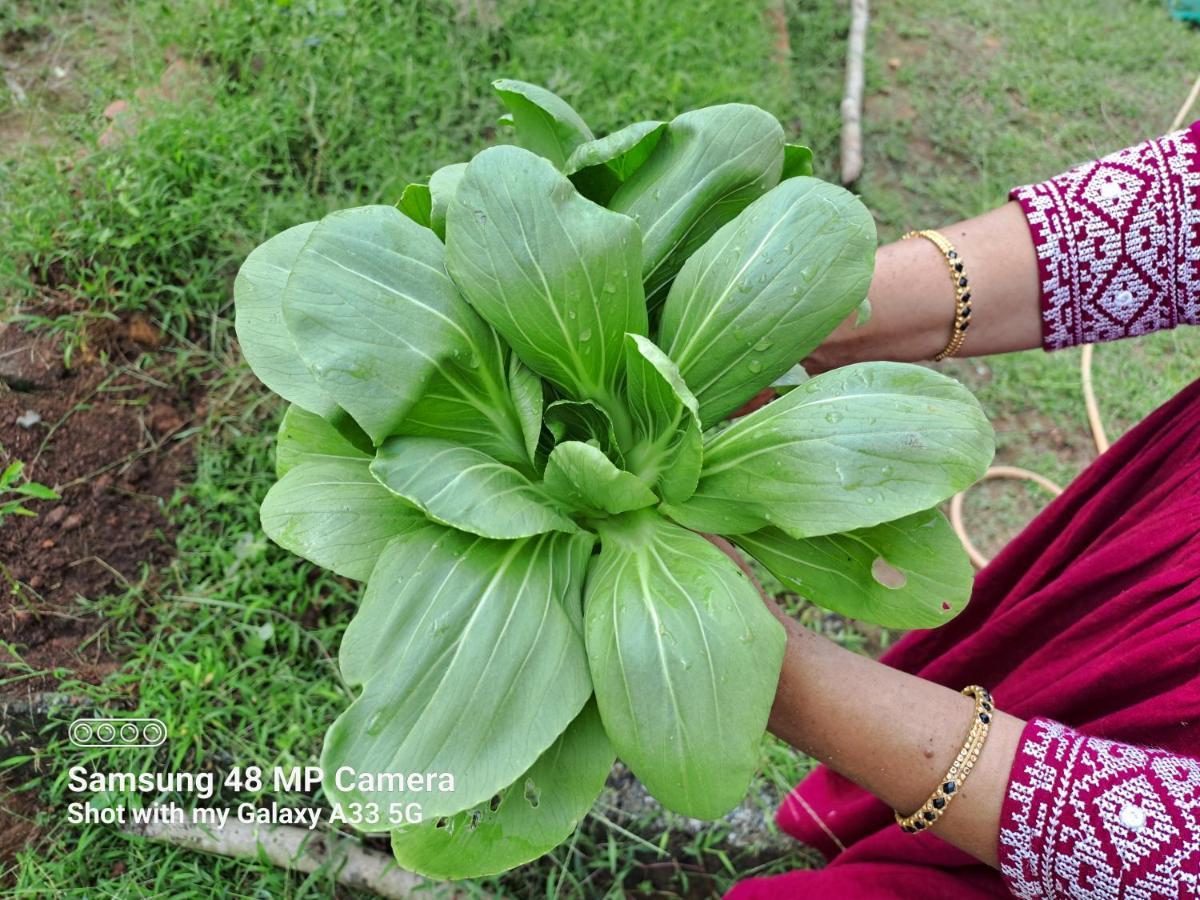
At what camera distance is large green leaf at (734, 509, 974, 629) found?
0.99 metres

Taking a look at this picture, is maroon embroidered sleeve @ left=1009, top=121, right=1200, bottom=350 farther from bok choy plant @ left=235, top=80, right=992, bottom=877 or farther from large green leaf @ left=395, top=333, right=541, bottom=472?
large green leaf @ left=395, top=333, right=541, bottom=472

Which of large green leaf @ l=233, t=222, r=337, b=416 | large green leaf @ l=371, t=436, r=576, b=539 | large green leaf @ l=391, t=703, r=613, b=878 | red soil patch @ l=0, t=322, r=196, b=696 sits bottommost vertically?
red soil patch @ l=0, t=322, r=196, b=696

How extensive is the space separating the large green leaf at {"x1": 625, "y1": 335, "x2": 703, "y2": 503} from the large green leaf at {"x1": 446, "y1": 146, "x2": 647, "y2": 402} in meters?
0.06

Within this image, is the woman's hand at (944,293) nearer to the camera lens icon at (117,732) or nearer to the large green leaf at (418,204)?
the large green leaf at (418,204)

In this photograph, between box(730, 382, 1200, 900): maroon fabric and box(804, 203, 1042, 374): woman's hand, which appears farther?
box(804, 203, 1042, 374): woman's hand

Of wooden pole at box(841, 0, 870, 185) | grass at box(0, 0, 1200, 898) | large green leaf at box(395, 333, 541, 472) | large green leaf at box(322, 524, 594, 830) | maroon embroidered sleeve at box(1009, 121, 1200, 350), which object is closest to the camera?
large green leaf at box(322, 524, 594, 830)

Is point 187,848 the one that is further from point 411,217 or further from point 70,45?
point 70,45

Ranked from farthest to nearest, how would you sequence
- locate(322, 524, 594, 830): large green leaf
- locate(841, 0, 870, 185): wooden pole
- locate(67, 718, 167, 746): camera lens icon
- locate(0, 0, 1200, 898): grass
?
locate(841, 0, 870, 185): wooden pole → locate(0, 0, 1200, 898): grass → locate(67, 718, 167, 746): camera lens icon → locate(322, 524, 594, 830): large green leaf

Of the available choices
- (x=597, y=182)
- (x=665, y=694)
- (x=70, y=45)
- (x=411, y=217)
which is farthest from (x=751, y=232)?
(x=70, y=45)

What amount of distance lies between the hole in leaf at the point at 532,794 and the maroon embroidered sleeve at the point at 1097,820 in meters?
0.54

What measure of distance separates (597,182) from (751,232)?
22 centimetres

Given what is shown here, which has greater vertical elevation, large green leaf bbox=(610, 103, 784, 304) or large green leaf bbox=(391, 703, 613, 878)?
large green leaf bbox=(610, 103, 784, 304)

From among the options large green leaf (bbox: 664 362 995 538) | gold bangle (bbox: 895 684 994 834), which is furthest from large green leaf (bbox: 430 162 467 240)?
gold bangle (bbox: 895 684 994 834)

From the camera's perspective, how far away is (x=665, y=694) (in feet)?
2.99
